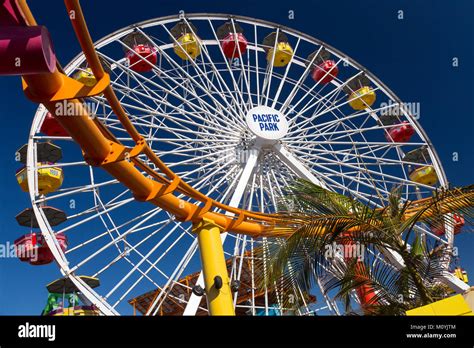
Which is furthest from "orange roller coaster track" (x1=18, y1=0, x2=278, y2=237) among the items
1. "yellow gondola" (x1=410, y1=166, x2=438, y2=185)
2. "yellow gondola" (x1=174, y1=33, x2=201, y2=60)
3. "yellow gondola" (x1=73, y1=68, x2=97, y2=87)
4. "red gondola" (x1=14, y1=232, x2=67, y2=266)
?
"yellow gondola" (x1=410, y1=166, x2=438, y2=185)

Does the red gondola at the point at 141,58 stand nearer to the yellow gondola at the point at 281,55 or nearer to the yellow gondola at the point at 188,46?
the yellow gondola at the point at 188,46

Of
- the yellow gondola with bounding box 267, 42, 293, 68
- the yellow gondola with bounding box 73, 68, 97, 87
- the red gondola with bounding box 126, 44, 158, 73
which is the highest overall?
the yellow gondola with bounding box 267, 42, 293, 68

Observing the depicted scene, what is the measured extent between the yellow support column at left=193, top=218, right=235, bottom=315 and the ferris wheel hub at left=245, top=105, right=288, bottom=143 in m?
4.92

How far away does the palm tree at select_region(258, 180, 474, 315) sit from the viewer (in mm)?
6793

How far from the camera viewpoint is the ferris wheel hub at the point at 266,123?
14211 mm

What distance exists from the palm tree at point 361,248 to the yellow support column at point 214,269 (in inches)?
Result: 58.7

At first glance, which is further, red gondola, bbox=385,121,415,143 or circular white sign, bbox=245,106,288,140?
red gondola, bbox=385,121,415,143

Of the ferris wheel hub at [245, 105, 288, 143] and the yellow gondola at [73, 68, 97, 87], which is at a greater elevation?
the yellow gondola at [73, 68, 97, 87]

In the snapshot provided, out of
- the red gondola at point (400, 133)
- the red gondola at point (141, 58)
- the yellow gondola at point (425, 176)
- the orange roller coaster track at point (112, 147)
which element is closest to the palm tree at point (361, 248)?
the orange roller coaster track at point (112, 147)
